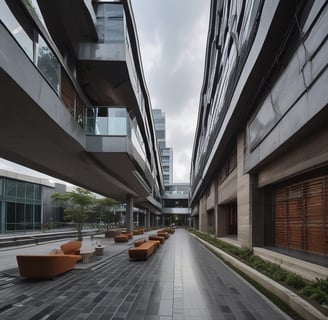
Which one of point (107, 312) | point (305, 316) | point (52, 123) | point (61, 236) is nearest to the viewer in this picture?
point (305, 316)

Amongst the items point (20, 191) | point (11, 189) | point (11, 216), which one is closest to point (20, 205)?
point (20, 191)

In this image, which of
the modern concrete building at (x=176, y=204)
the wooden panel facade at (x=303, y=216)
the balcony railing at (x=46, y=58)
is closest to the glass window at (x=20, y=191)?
the balcony railing at (x=46, y=58)

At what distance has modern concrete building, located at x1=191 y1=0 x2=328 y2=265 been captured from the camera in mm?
7730

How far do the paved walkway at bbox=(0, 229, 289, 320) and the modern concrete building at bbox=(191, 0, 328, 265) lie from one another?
276cm

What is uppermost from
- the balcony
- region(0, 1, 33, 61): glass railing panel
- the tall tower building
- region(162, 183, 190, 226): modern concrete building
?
the tall tower building

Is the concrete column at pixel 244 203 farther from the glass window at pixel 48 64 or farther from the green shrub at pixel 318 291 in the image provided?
the glass window at pixel 48 64

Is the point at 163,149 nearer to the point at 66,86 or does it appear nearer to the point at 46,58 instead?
the point at 66,86

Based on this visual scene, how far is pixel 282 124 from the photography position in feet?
31.8

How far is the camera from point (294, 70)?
350 inches

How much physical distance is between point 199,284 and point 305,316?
381 cm

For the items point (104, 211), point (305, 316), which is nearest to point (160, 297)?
point (305, 316)

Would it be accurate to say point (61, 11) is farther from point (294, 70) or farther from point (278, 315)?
point (278, 315)

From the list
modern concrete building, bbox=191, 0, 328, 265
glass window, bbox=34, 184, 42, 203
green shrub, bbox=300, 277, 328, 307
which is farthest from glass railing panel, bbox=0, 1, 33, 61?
glass window, bbox=34, 184, 42, 203

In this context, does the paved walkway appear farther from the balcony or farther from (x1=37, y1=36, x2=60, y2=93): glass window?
(x1=37, y1=36, x2=60, y2=93): glass window
